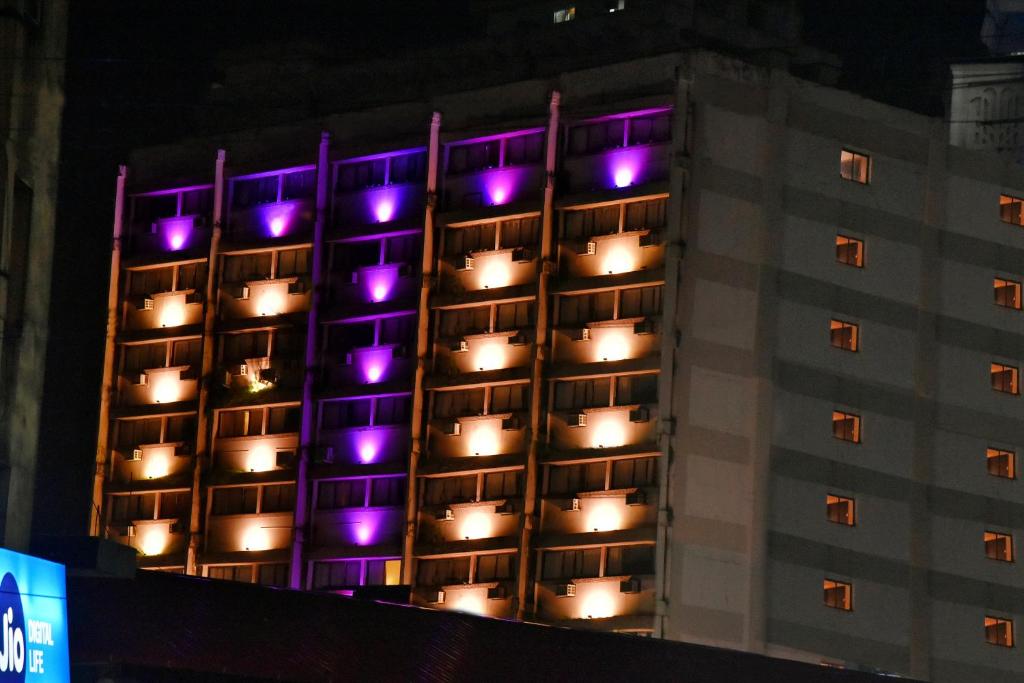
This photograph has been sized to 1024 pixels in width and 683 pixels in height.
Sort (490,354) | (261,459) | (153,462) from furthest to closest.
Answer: (153,462) < (261,459) < (490,354)

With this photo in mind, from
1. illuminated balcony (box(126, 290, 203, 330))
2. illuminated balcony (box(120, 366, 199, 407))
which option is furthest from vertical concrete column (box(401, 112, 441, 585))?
illuminated balcony (box(126, 290, 203, 330))

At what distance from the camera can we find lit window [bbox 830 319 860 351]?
8150 centimetres

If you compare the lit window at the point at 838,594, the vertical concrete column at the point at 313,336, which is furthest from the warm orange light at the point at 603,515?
the vertical concrete column at the point at 313,336

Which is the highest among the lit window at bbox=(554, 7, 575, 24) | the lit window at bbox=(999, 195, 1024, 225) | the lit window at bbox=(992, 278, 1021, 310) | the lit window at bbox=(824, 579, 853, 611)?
the lit window at bbox=(554, 7, 575, 24)

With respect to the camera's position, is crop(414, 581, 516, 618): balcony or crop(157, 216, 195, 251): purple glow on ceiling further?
crop(157, 216, 195, 251): purple glow on ceiling

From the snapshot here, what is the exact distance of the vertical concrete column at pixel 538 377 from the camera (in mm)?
79625

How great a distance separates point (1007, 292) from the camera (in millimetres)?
85812

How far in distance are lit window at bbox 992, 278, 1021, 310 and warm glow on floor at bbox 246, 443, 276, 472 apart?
26985 mm

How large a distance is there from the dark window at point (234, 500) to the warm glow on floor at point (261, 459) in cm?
85

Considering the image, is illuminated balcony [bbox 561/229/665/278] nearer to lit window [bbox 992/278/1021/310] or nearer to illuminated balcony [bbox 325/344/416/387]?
illuminated balcony [bbox 325/344/416/387]

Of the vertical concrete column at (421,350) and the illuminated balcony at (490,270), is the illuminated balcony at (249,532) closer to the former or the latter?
the vertical concrete column at (421,350)

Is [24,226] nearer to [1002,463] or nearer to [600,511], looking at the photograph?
[600,511]

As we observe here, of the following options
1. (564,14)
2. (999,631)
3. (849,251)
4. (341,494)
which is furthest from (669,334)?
(564,14)

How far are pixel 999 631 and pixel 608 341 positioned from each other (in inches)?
684
